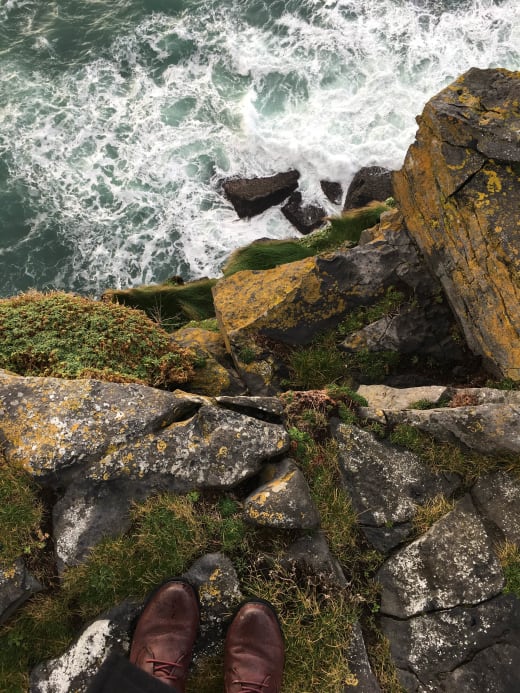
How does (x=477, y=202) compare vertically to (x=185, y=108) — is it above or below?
above

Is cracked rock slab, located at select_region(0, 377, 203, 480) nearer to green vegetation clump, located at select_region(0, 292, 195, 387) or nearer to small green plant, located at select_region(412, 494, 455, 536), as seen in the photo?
green vegetation clump, located at select_region(0, 292, 195, 387)

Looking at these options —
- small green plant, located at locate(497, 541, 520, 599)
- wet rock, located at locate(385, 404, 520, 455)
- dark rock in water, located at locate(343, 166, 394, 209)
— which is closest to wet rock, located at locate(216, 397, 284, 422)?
wet rock, located at locate(385, 404, 520, 455)

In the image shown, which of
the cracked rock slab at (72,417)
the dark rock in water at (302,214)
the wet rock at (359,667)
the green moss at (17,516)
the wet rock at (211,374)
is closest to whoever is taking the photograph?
the wet rock at (359,667)

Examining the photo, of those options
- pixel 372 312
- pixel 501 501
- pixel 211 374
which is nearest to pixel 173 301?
pixel 211 374

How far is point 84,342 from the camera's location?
9.07m

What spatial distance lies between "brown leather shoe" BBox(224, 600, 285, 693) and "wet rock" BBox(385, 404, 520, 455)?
3.14 m

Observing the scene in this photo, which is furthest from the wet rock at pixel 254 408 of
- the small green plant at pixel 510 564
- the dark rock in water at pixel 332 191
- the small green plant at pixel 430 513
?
the dark rock in water at pixel 332 191

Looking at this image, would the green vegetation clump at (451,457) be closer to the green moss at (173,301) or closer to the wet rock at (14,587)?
the wet rock at (14,587)

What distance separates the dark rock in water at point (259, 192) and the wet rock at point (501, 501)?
541 inches

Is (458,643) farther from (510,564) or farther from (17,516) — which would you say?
(17,516)

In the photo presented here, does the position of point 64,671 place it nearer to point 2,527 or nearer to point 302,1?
point 2,527

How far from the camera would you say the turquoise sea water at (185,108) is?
18.6 m

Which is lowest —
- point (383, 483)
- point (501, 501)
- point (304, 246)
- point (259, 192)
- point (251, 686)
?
point (259, 192)

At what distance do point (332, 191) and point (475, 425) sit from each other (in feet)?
A: 44.3
